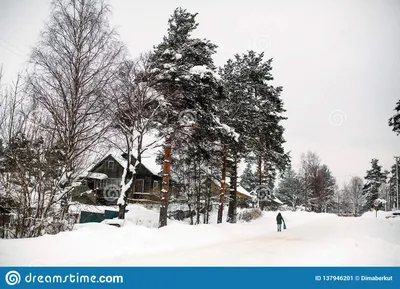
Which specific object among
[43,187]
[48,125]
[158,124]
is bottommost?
[43,187]

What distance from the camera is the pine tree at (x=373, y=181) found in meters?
56.1

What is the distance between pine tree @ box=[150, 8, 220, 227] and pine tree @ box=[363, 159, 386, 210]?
5276cm

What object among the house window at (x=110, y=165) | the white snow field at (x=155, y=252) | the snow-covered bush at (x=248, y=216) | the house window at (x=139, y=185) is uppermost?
the house window at (x=110, y=165)

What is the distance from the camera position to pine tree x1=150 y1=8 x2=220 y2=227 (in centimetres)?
1384

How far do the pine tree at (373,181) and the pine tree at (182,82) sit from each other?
2077 inches

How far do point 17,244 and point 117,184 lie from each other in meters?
27.1

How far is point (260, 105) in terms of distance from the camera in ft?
70.3

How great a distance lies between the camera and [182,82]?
14.3 meters

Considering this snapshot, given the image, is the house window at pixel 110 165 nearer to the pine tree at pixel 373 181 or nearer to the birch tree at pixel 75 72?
the birch tree at pixel 75 72

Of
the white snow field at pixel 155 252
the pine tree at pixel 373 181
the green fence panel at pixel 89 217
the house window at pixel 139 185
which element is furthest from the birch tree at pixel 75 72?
the pine tree at pixel 373 181

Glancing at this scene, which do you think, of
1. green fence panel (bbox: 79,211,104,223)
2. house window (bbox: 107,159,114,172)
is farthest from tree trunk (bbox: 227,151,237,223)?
house window (bbox: 107,159,114,172)
